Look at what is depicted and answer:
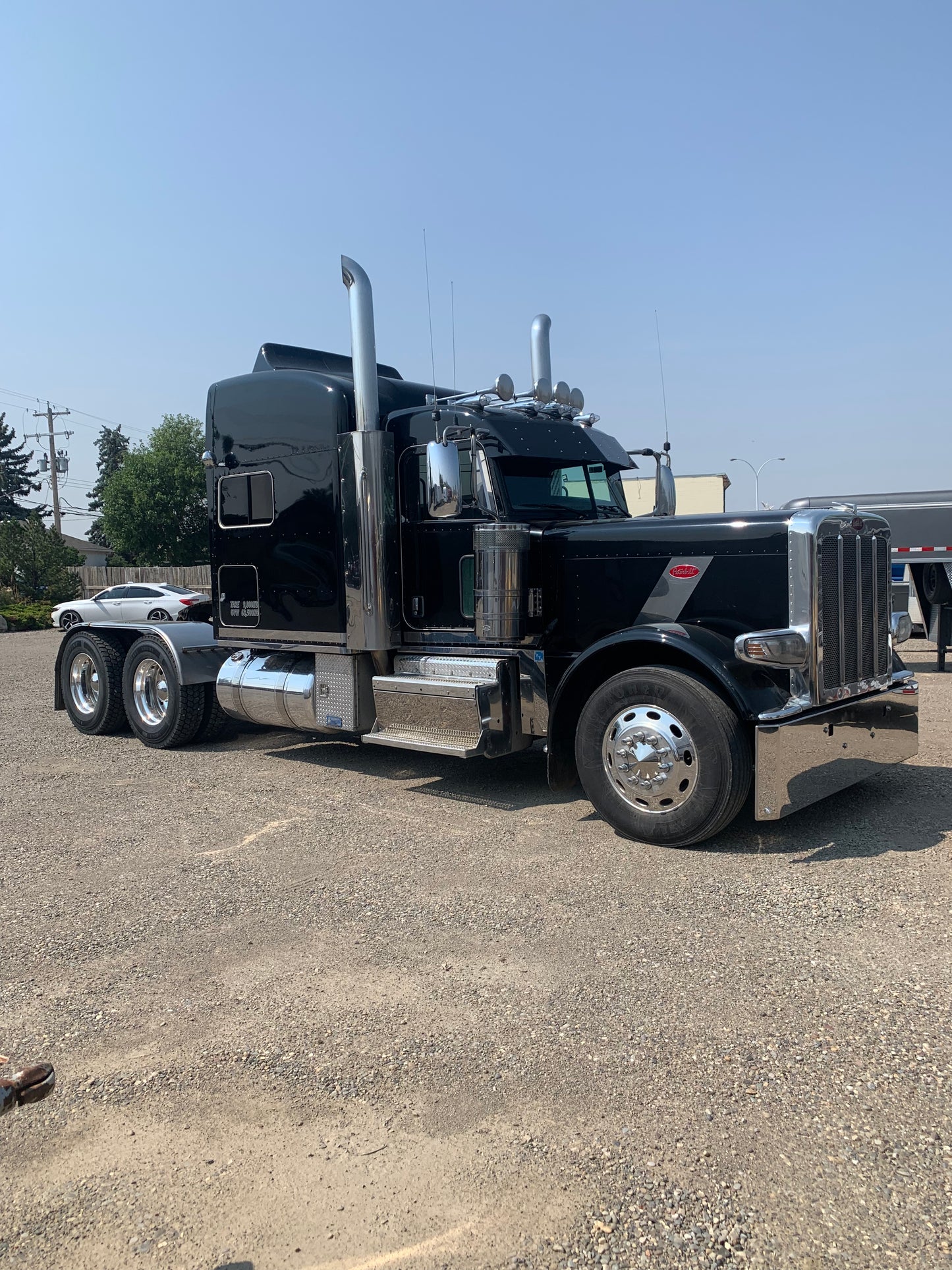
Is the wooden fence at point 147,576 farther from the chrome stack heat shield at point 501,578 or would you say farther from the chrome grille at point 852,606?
the chrome grille at point 852,606

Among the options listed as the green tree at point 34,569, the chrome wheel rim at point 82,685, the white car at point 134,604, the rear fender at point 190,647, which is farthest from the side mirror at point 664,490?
the green tree at point 34,569

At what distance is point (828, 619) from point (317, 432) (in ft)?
12.6

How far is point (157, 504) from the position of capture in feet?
194

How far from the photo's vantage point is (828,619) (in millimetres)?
5496

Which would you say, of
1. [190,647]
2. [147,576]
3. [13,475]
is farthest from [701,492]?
[13,475]

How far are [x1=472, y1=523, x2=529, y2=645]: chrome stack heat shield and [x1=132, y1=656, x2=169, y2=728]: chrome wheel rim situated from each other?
3896 millimetres

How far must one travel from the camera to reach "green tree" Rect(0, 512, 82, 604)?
37.5 m

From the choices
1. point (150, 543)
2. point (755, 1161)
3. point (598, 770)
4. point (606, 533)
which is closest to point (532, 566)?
point (606, 533)

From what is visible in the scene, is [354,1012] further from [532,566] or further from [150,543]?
[150,543]

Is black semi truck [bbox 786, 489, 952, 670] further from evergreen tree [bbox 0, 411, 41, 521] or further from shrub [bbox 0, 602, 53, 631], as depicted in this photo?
evergreen tree [bbox 0, 411, 41, 521]

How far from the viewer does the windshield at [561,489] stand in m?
6.51

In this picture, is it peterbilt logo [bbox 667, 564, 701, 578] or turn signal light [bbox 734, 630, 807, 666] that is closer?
turn signal light [bbox 734, 630, 807, 666]

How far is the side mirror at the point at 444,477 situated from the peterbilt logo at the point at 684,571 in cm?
136

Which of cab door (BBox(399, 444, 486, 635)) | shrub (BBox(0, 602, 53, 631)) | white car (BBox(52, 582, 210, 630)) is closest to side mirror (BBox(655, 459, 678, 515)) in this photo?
cab door (BBox(399, 444, 486, 635))
